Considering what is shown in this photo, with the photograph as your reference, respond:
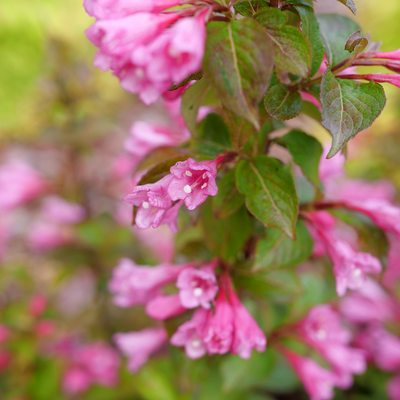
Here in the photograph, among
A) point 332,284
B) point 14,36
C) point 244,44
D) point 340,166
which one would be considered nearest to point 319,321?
point 332,284

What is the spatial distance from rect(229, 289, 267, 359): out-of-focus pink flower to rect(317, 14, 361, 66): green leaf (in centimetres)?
41

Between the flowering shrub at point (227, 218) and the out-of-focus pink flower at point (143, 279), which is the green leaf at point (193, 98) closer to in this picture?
the flowering shrub at point (227, 218)

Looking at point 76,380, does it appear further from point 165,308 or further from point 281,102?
point 281,102

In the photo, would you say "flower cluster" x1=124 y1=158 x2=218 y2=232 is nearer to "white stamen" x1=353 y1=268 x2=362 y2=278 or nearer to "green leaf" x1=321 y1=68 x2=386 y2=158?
"green leaf" x1=321 y1=68 x2=386 y2=158

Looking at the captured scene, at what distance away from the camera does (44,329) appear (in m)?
1.30

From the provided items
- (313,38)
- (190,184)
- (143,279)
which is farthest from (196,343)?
(313,38)

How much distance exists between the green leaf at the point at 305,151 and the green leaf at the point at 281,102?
0.10 meters

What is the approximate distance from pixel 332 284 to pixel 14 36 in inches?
182

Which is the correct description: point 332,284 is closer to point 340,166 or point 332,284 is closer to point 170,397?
point 340,166

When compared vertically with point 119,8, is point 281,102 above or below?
below

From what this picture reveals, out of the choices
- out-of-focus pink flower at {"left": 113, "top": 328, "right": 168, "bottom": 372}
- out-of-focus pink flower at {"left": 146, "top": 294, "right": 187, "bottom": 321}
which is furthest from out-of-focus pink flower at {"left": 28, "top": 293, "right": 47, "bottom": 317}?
out-of-focus pink flower at {"left": 146, "top": 294, "right": 187, "bottom": 321}

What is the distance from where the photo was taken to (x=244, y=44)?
436mm

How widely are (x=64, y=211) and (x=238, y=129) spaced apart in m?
0.94

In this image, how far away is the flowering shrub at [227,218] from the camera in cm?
43
